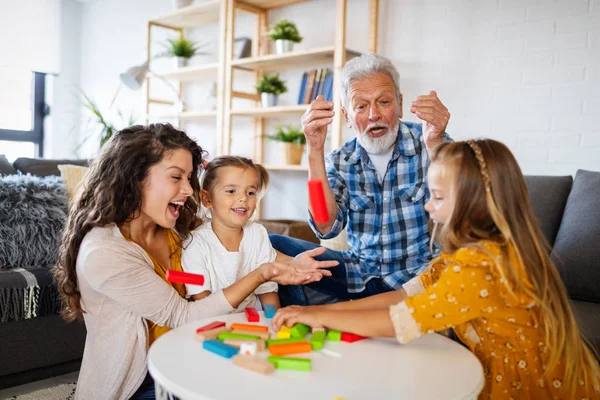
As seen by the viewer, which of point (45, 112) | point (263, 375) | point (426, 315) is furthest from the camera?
point (45, 112)

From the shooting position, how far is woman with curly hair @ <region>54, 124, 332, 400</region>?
4.48ft

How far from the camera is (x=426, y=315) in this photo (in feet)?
3.77

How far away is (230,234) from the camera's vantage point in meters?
1.75

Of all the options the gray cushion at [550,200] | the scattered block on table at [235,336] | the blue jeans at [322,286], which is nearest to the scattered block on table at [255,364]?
the scattered block on table at [235,336]

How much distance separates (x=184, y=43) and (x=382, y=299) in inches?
132

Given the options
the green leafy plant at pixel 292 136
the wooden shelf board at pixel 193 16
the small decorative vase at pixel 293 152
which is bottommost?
the small decorative vase at pixel 293 152

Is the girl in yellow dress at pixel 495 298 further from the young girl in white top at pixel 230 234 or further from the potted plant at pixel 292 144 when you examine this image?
the potted plant at pixel 292 144

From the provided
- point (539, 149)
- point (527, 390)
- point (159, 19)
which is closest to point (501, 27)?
point (539, 149)

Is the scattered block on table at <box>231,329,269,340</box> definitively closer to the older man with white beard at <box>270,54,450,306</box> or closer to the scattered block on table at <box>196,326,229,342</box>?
the scattered block on table at <box>196,326,229,342</box>

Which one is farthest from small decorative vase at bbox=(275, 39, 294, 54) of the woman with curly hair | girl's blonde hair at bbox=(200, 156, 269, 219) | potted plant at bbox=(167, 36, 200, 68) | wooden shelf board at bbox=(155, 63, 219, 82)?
the woman with curly hair

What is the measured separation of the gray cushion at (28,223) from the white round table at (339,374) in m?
1.51

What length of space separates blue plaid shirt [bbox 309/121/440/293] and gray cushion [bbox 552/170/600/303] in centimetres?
55

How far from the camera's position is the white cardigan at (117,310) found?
1.35 m

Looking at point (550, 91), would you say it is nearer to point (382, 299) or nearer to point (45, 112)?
point (382, 299)
